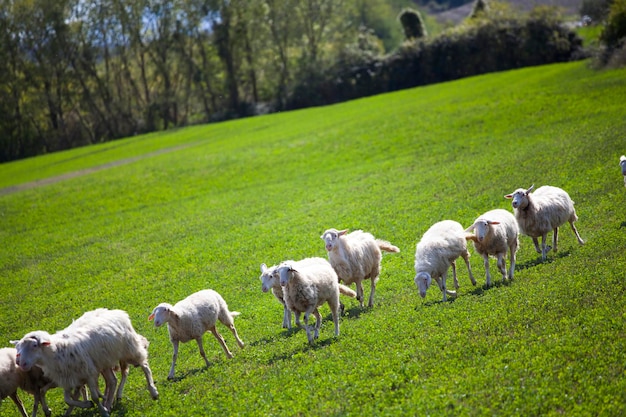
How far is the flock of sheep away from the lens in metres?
11.7

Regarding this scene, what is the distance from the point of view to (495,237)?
1505 centimetres

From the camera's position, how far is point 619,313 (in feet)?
35.5

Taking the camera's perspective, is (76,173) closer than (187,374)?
No

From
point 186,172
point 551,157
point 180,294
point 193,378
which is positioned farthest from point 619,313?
point 186,172

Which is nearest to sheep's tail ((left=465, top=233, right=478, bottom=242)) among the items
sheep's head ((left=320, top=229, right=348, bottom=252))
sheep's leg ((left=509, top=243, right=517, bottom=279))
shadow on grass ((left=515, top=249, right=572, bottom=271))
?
sheep's leg ((left=509, top=243, right=517, bottom=279))

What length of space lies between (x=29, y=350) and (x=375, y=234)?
1350cm

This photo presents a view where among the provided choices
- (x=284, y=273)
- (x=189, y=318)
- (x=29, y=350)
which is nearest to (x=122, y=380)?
(x=189, y=318)

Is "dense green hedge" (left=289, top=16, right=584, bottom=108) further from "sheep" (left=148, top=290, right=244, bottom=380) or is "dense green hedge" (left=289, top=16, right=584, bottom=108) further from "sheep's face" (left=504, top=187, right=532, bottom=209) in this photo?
"sheep" (left=148, top=290, right=244, bottom=380)

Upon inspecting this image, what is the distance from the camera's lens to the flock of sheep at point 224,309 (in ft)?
38.3

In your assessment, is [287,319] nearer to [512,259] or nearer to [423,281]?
[423,281]

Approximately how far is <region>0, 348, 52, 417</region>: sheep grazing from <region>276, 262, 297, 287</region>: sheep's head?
16.3 ft

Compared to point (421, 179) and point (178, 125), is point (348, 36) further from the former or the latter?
point (421, 179)

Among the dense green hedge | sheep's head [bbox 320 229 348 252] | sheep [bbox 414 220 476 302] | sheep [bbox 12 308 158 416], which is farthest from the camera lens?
the dense green hedge

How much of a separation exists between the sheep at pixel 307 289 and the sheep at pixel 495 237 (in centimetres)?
383
